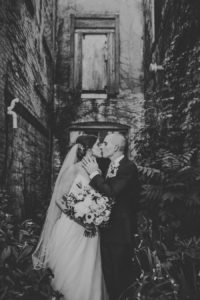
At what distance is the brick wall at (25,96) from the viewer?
5.17 meters

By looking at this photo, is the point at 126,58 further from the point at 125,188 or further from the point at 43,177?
the point at 125,188

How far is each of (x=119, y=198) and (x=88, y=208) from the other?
353mm

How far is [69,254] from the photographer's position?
3.40 m

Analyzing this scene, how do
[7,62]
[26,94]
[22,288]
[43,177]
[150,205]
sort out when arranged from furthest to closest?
[43,177], [26,94], [7,62], [150,205], [22,288]

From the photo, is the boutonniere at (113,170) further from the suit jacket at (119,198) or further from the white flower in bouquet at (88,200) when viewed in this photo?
the white flower in bouquet at (88,200)

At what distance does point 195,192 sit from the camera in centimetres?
358

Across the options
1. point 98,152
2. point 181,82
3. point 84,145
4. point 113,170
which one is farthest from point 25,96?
point 113,170

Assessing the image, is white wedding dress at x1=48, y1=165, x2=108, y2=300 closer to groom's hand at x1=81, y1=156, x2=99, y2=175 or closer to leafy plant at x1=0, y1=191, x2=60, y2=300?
leafy plant at x1=0, y1=191, x2=60, y2=300

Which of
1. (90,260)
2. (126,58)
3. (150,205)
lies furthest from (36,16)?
(90,260)

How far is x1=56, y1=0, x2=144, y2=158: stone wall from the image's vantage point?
10.5m

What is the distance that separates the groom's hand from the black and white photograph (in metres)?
0.01

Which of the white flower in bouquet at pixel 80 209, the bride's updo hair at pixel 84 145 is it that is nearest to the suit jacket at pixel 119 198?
the white flower in bouquet at pixel 80 209

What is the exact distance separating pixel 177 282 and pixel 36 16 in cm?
660

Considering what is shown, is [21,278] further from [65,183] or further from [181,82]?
[181,82]
